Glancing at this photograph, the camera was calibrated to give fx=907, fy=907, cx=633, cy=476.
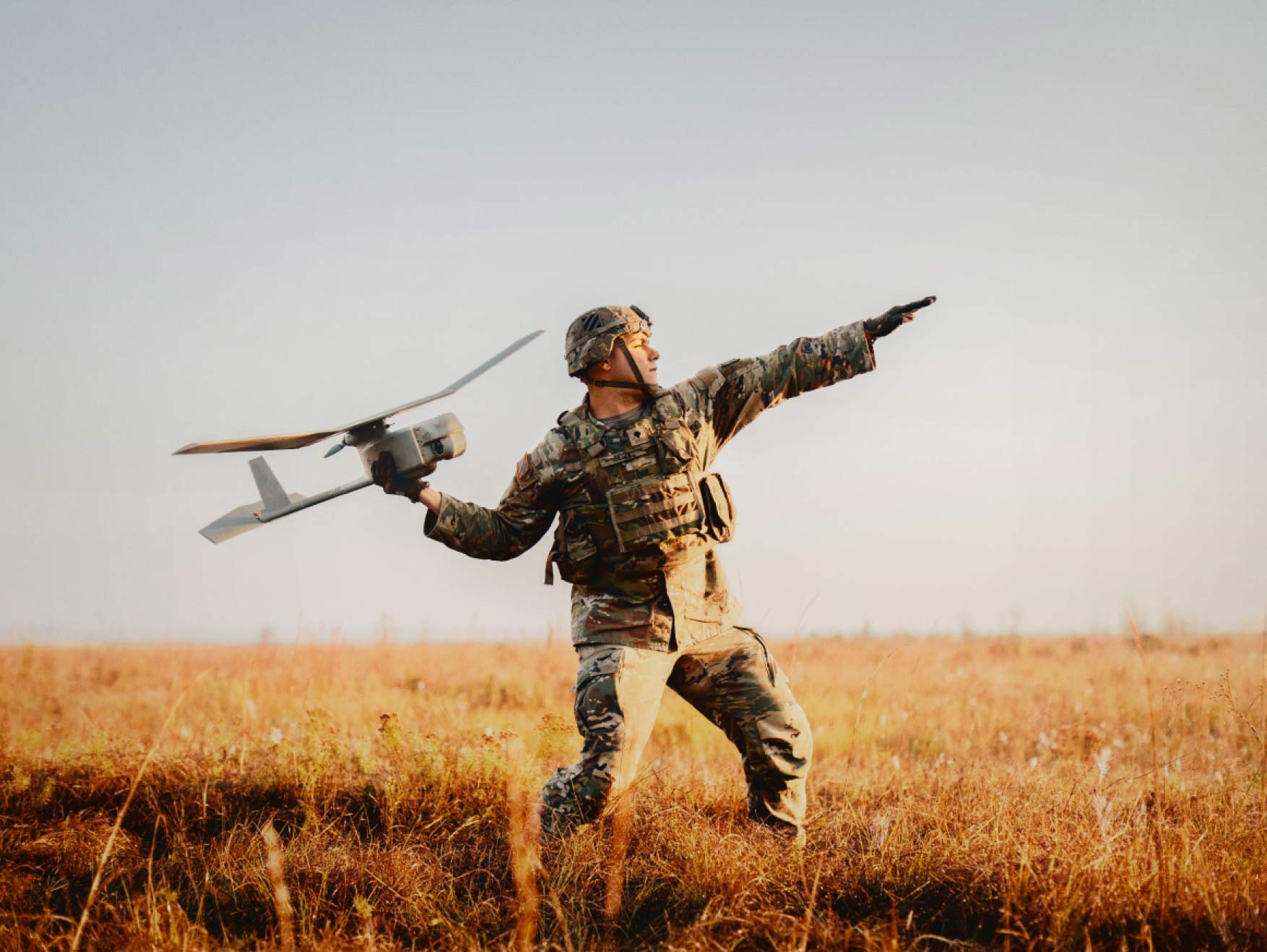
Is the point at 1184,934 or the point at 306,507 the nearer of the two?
the point at 1184,934

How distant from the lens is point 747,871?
11.2ft

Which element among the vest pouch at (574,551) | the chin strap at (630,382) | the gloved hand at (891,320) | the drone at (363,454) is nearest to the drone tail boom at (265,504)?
the drone at (363,454)

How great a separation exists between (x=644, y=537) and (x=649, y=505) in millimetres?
146

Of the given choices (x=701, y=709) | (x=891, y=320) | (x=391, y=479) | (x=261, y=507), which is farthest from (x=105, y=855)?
(x=891, y=320)

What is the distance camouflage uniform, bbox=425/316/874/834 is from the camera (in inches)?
158

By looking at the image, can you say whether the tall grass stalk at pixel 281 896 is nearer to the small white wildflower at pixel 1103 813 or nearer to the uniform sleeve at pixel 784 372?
the uniform sleeve at pixel 784 372

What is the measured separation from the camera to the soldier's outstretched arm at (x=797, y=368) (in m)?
4.38

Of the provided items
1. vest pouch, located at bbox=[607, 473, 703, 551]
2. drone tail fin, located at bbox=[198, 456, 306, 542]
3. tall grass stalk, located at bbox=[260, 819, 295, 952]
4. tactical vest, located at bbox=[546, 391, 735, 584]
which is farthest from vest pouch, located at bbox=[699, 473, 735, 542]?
tall grass stalk, located at bbox=[260, 819, 295, 952]

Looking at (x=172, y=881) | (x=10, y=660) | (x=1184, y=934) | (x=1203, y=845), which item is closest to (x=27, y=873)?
(x=172, y=881)

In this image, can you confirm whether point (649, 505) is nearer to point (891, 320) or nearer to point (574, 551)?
point (574, 551)

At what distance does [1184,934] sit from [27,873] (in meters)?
4.72

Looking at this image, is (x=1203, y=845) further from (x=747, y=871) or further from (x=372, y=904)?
(x=372, y=904)

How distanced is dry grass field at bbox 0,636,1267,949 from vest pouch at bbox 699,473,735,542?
101cm

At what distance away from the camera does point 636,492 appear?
415cm
